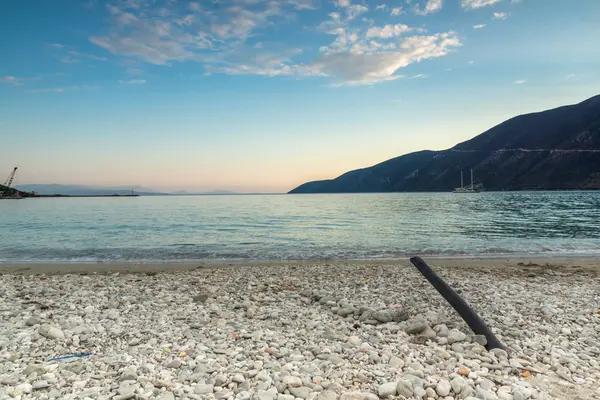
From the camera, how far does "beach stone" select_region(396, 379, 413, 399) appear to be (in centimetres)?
482

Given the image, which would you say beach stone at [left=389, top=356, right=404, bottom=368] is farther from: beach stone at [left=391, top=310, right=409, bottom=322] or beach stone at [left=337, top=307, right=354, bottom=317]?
beach stone at [left=337, top=307, right=354, bottom=317]

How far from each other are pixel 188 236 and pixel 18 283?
16.0 m

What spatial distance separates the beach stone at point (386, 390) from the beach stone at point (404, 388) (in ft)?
0.17

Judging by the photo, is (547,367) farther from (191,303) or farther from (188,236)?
(188,236)

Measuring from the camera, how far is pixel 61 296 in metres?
10.4

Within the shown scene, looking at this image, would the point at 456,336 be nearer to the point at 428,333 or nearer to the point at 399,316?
the point at 428,333

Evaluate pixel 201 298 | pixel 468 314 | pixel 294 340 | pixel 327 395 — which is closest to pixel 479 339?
pixel 468 314

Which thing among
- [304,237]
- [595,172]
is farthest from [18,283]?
[595,172]

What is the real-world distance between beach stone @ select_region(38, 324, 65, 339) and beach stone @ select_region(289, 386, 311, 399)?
4.87 meters

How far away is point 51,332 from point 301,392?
17.1ft

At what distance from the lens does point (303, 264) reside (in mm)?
17484

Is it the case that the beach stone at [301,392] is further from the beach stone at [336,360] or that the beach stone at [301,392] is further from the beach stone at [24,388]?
the beach stone at [24,388]

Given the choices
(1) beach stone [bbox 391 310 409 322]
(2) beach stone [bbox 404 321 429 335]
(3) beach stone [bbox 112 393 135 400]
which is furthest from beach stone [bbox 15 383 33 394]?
(1) beach stone [bbox 391 310 409 322]

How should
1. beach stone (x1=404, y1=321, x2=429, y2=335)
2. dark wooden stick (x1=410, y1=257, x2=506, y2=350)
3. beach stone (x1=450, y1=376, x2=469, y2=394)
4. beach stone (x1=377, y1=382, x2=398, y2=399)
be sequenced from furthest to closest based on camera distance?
beach stone (x1=404, y1=321, x2=429, y2=335)
dark wooden stick (x1=410, y1=257, x2=506, y2=350)
beach stone (x1=450, y1=376, x2=469, y2=394)
beach stone (x1=377, y1=382, x2=398, y2=399)
